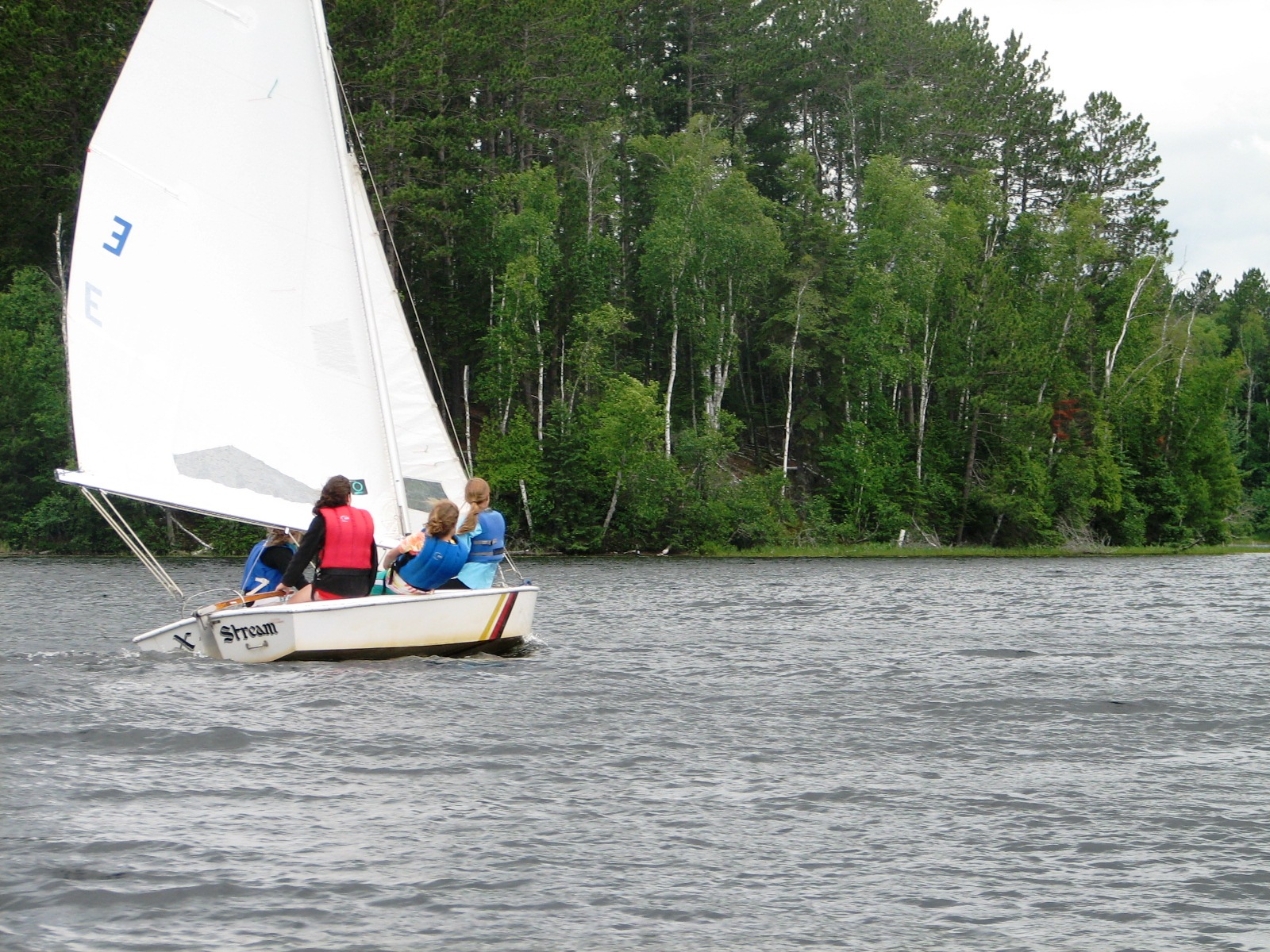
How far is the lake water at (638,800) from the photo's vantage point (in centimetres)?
712

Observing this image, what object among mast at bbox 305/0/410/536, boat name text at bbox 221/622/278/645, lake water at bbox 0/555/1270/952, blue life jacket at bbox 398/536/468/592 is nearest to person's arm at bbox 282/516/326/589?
boat name text at bbox 221/622/278/645

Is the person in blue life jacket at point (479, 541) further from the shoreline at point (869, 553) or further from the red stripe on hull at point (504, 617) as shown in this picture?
the shoreline at point (869, 553)

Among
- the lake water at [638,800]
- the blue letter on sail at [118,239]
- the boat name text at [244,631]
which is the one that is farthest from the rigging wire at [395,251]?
the lake water at [638,800]

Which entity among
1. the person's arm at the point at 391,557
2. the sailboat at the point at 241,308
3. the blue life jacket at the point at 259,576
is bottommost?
the blue life jacket at the point at 259,576

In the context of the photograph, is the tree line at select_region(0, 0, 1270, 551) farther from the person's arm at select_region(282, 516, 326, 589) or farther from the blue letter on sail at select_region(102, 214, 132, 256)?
the person's arm at select_region(282, 516, 326, 589)

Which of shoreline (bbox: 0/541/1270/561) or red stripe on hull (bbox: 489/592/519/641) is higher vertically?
red stripe on hull (bbox: 489/592/519/641)

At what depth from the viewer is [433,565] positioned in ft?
52.3

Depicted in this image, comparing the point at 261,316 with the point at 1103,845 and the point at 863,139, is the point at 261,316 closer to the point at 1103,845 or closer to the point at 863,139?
the point at 1103,845

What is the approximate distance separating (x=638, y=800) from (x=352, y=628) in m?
6.14

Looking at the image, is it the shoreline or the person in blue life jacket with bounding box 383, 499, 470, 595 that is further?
the shoreline

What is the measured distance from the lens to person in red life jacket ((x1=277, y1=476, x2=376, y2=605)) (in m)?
15.1

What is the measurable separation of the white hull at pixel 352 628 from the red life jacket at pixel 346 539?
0.49 metres

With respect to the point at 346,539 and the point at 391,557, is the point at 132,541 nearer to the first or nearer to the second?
the point at 346,539

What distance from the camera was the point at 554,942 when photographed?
6801 millimetres
